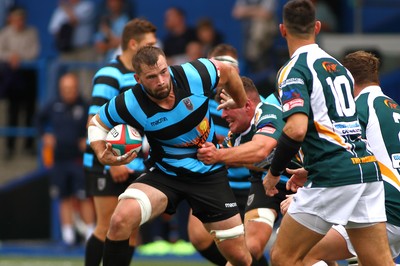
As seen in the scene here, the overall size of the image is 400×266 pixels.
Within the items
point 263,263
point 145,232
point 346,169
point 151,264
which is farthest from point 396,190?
point 145,232

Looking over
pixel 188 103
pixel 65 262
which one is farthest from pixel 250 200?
pixel 65 262

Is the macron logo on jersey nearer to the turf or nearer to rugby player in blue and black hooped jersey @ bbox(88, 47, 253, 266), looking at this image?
rugby player in blue and black hooped jersey @ bbox(88, 47, 253, 266)

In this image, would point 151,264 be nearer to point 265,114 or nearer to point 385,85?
point 385,85

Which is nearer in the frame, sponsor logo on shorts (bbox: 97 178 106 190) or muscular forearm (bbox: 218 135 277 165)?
muscular forearm (bbox: 218 135 277 165)

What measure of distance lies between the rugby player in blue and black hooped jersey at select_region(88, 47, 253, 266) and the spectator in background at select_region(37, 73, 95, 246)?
729 centimetres

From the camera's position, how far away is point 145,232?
49.3ft

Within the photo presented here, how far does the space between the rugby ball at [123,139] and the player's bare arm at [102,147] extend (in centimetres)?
4

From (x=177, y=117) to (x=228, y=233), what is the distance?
3.49 ft

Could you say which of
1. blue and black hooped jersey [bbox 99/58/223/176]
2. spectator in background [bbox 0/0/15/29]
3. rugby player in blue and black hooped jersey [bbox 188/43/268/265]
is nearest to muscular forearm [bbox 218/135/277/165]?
blue and black hooped jersey [bbox 99/58/223/176]

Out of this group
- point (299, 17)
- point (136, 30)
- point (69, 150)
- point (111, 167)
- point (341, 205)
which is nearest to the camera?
point (341, 205)

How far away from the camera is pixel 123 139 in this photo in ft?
25.4

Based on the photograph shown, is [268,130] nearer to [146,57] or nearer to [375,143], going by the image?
[375,143]

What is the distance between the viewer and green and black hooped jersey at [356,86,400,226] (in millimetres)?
7434

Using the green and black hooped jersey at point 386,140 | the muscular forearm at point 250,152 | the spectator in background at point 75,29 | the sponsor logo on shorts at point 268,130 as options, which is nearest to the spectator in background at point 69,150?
the spectator in background at point 75,29
